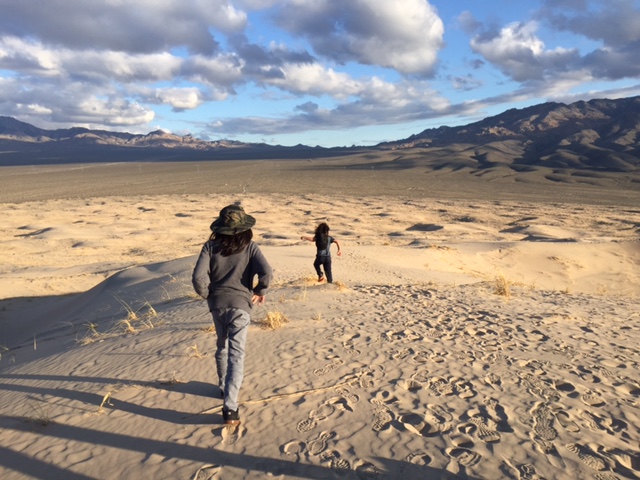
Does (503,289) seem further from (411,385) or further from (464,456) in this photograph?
(464,456)

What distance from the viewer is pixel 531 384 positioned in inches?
168

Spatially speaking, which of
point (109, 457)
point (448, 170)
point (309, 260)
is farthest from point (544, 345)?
point (448, 170)

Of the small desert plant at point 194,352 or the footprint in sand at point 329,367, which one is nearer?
the footprint in sand at point 329,367

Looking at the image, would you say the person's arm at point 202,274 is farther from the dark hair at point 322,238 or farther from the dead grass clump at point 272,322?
the dark hair at point 322,238

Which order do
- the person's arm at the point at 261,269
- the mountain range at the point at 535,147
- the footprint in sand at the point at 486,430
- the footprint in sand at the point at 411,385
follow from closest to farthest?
the footprint in sand at the point at 486,430
the person's arm at the point at 261,269
the footprint in sand at the point at 411,385
the mountain range at the point at 535,147

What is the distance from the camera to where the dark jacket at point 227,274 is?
3.58 m

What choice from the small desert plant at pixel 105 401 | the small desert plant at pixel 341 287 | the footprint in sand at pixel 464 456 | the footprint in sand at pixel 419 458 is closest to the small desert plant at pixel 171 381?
the small desert plant at pixel 105 401

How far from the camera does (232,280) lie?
11.8 ft

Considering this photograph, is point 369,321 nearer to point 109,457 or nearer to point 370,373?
point 370,373

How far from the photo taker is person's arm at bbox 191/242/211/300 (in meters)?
3.53

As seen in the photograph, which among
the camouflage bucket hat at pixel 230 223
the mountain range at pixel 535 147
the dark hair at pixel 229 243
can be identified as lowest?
the mountain range at pixel 535 147

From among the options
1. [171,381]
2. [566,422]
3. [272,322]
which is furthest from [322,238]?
[566,422]

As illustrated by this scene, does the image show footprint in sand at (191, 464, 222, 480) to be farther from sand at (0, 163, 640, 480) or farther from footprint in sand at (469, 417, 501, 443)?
footprint in sand at (469, 417, 501, 443)

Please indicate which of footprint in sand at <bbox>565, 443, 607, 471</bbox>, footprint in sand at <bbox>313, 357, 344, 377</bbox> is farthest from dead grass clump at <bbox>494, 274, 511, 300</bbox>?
footprint in sand at <bbox>565, 443, 607, 471</bbox>
